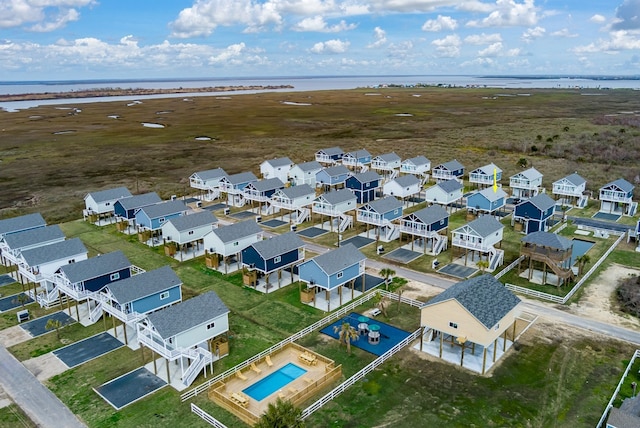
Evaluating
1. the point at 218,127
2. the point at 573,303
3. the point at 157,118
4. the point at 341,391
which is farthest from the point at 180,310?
the point at 157,118

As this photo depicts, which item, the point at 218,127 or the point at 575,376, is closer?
the point at 575,376

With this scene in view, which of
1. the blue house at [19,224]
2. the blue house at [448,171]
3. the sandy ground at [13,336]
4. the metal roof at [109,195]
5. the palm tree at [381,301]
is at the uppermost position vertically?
the blue house at [448,171]

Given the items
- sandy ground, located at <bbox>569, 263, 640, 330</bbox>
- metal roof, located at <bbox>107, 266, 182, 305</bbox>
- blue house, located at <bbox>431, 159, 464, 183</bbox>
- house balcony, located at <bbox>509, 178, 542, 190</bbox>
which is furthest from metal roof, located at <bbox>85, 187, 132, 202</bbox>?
house balcony, located at <bbox>509, 178, 542, 190</bbox>

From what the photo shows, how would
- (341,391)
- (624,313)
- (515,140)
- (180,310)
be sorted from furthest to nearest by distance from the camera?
(515,140), (624,313), (180,310), (341,391)

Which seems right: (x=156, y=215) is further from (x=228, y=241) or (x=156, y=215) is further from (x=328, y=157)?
(x=328, y=157)

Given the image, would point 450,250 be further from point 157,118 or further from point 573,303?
point 157,118

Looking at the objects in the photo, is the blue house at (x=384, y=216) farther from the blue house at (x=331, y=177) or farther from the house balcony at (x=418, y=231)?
the blue house at (x=331, y=177)

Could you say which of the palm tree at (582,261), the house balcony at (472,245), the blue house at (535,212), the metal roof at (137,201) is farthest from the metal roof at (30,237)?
the palm tree at (582,261)
